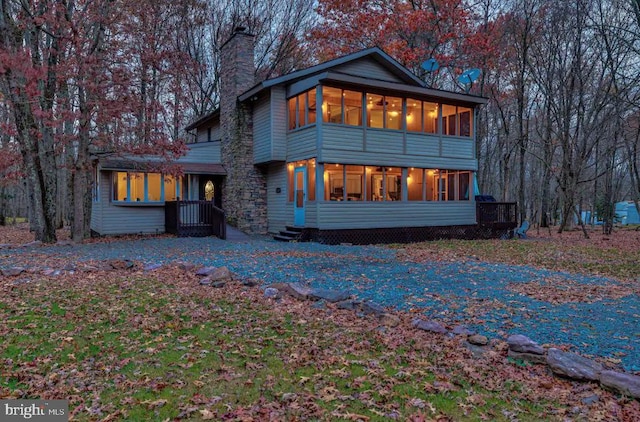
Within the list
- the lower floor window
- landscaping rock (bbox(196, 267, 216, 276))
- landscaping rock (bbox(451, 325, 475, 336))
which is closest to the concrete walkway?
the lower floor window

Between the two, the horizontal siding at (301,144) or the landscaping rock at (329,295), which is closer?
the landscaping rock at (329,295)

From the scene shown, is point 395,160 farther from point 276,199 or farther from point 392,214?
point 276,199

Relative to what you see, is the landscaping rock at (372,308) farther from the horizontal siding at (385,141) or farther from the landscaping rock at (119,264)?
the horizontal siding at (385,141)

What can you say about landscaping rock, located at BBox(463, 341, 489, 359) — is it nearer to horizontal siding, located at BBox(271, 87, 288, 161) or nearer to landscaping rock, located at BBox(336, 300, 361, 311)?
landscaping rock, located at BBox(336, 300, 361, 311)

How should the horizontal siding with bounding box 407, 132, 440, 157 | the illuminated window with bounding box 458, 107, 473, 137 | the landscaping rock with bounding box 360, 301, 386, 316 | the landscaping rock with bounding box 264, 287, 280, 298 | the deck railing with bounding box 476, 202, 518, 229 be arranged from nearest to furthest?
the landscaping rock with bounding box 360, 301, 386, 316
the landscaping rock with bounding box 264, 287, 280, 298
the horizontal siding with bounding box 407, 132, 440, 157
the deck railing with bounding box 476, 202, 518, 229
the illuminated window with bounding box 458, 107, 473, 137

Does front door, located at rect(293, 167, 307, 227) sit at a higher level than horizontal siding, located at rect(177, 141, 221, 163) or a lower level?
lower

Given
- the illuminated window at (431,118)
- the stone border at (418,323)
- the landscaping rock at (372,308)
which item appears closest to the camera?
the stone border at (418,323)

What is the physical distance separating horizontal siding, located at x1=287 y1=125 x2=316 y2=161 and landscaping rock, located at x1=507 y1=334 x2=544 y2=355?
404 inches

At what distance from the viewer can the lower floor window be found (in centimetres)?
1588

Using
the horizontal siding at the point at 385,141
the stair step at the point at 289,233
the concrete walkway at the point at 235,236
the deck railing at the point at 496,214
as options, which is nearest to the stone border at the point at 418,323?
the concrete walkway at the point at 235,236

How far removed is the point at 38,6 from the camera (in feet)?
41.2

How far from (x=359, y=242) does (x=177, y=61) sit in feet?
34.9

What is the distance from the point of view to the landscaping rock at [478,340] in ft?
15.2

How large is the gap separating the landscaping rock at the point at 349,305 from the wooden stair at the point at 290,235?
797cm
